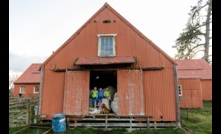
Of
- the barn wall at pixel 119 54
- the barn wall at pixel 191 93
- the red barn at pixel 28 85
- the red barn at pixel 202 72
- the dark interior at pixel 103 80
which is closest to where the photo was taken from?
the barn wall at pixel 119 54

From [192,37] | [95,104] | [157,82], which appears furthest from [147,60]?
[192,37]

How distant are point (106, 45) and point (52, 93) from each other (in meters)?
4.77

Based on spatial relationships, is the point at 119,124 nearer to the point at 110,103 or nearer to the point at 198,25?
the point at 110,103

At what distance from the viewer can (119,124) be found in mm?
10344

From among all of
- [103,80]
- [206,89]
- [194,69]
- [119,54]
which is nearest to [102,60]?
[119,54]

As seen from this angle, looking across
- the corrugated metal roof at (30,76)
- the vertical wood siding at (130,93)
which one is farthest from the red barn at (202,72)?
the corrugated metal roof at (30,76)

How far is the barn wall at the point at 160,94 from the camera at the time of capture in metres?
10.6

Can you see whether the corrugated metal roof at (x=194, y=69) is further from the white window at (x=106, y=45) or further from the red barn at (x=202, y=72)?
the white window at (x=106, y=45)

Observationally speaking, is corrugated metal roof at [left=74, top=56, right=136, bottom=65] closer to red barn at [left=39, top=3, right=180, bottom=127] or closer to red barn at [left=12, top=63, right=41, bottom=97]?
red barn at [left=39, top=3, right=180, bottom=127]

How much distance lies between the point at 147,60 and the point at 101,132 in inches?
205

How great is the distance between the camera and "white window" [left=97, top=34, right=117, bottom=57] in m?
11.8

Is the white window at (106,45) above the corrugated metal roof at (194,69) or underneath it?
above

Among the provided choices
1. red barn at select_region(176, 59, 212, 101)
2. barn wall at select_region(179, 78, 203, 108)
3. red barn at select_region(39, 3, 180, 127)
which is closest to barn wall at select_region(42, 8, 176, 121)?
red barn at select_region(39, 3, 180, 127)

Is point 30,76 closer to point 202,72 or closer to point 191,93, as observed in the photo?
point 191,93
